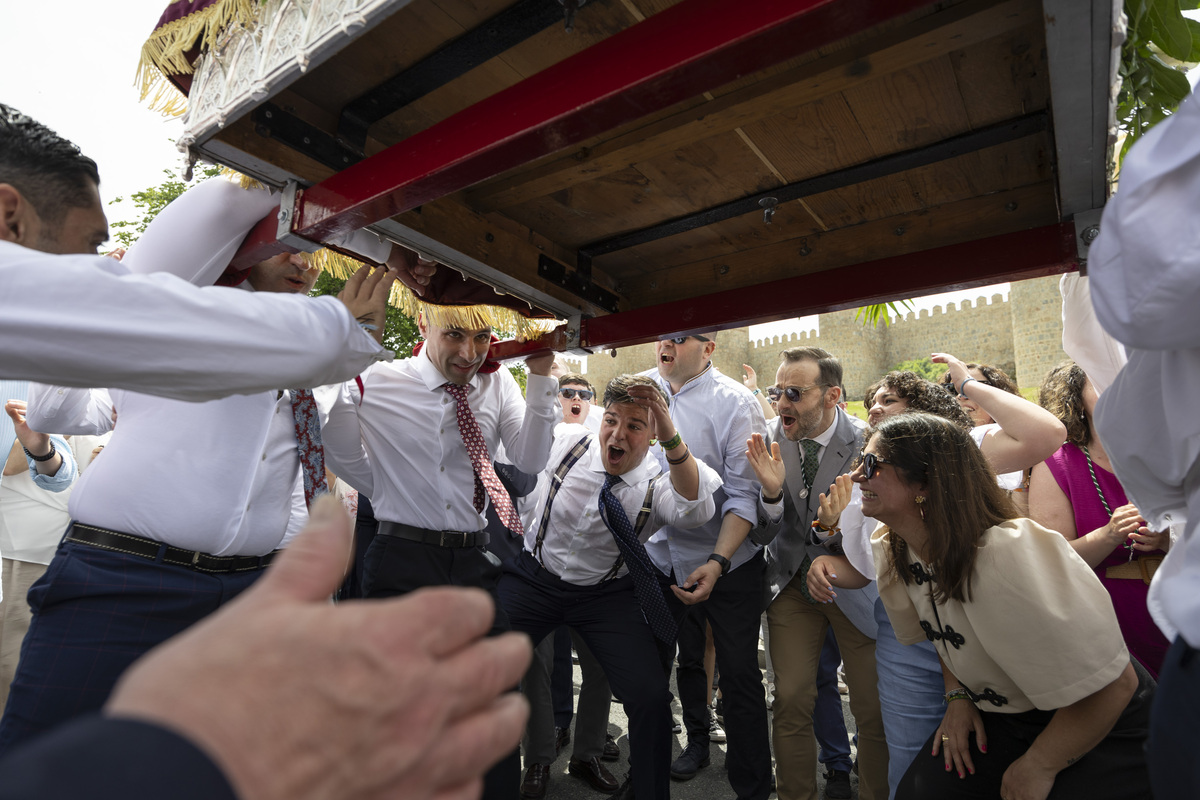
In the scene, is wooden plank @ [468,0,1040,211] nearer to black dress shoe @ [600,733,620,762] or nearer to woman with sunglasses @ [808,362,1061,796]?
woman with sunglasses @ [808,362,1061,796]

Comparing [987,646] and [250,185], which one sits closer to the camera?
[250,185]

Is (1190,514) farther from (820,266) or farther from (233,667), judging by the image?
(820,266)

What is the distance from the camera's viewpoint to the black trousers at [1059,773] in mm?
2055

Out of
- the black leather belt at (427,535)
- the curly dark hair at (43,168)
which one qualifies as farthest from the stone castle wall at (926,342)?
the curly dark hair at (43,168)

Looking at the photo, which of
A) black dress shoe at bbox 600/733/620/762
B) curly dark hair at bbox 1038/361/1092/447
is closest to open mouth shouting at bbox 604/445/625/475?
black dress shoe at bbox 600/733/620/762

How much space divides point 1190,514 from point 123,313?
182 centimetres

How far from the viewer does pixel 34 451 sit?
3678mm

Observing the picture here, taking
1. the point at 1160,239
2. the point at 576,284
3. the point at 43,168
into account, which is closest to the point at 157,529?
the point at 43,168

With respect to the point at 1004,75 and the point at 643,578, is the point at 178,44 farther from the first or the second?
the point at 643,578

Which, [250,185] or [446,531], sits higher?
[250,185]

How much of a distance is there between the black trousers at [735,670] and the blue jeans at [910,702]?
687mm

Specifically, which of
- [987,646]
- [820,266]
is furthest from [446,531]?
[987,646]

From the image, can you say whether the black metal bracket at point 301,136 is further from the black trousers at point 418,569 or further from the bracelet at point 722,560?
the bracelet at point 722,560

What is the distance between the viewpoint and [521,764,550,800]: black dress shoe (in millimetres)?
3805
